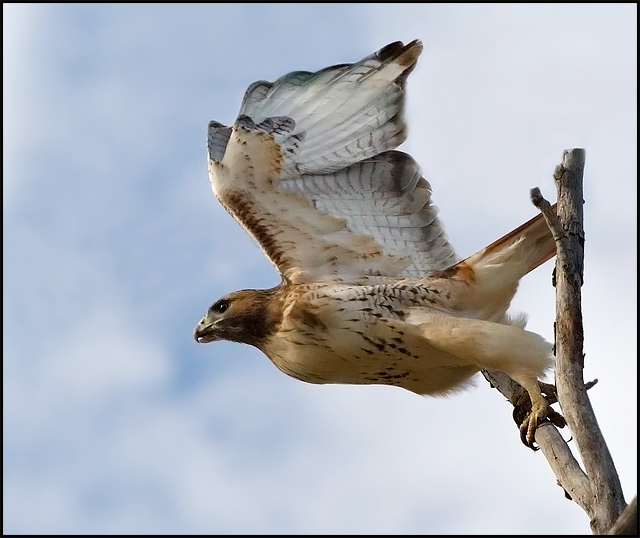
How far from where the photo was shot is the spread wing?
23.7 ft

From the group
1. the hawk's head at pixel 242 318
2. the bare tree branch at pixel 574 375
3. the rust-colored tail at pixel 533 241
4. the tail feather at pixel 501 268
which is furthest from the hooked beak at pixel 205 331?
the bare tree branch at pixel 574 375

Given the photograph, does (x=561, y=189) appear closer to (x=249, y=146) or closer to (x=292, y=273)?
(x=292, y=273)

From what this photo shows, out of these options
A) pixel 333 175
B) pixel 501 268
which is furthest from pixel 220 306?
pixel 501 268

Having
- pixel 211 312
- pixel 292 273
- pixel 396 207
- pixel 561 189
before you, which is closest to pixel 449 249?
pixel 396 207

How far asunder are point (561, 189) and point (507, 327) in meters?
1.14

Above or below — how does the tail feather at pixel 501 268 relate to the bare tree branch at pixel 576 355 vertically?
above

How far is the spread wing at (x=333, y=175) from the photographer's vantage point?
23.7ft

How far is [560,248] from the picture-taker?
200 inches

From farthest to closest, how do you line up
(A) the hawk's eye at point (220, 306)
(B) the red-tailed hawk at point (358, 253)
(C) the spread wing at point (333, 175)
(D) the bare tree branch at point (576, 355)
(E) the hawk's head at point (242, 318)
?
(C) the spread wing at point (333, 175)
(A) the hawk's eye at point (220, 306)
(E) the hawk's head at point (242, 318)
(B) the red-tailed hawk at point (358, 253)
(D) the bare tree branch at point (576, 355)

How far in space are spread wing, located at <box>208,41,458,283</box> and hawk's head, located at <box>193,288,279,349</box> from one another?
10.9 inches

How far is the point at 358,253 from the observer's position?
7.21 m

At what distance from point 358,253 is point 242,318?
960 mm

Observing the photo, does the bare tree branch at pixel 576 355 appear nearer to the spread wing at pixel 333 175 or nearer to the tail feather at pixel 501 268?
the tail feather at pixel 501 268

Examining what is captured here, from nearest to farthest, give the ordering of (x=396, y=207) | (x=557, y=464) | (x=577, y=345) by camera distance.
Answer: (x=577, y=345) < (x=557, y=464) < (x=396, y=207)
